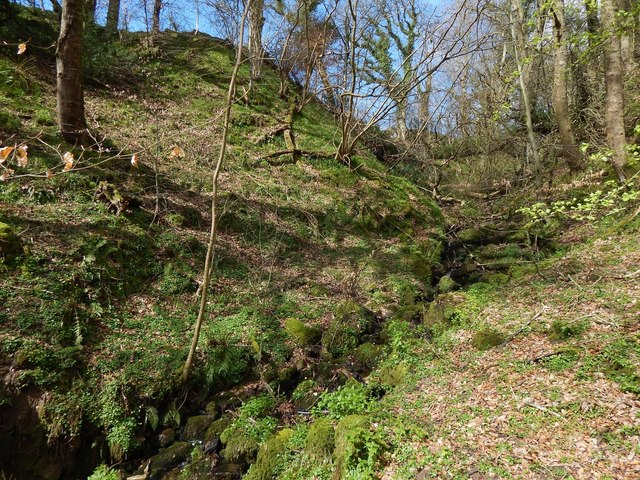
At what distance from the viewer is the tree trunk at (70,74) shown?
8.03 meters

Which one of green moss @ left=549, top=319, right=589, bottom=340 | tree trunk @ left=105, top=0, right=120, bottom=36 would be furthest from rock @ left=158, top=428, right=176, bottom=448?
tree trunk @ left=105, top=0, right=120, bottom=36

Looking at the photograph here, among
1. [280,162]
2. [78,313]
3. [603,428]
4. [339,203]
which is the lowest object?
[603,428]

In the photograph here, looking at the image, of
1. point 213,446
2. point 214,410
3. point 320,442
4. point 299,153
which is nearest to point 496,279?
point 320,442

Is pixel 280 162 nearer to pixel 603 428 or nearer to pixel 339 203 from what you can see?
pixel 339 203

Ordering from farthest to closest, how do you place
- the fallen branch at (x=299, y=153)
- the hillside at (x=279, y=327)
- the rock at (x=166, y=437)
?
1. the fallen branch at (x=299, y=153)
2. the rock at (x=166, y=437)
3. the hillside at (x=279, y=327)

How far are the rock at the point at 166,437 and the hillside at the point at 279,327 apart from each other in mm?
46

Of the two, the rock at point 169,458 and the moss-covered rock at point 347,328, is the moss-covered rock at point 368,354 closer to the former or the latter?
the moss-covered rock at point 347,328

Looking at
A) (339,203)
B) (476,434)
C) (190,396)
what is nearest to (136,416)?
(190,396)

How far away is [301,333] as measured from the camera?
285 inches

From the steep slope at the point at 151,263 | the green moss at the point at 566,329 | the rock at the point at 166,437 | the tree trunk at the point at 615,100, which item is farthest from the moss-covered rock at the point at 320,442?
the tree trunk at the point at 615,100

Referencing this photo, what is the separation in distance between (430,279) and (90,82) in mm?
13534

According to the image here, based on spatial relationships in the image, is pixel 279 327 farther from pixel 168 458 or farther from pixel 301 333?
pixel 168 458

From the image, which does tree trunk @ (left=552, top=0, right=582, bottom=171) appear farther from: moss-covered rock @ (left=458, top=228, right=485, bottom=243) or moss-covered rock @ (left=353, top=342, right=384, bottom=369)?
moss-covered rock @ (left=353, top=342, right=384, bottom=369)

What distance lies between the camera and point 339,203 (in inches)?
501
